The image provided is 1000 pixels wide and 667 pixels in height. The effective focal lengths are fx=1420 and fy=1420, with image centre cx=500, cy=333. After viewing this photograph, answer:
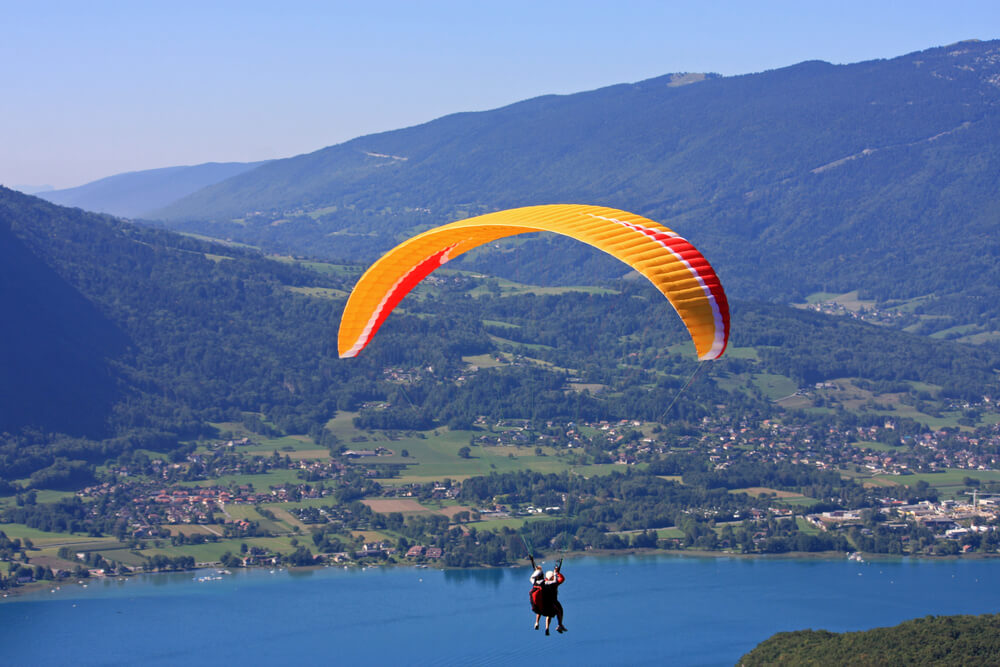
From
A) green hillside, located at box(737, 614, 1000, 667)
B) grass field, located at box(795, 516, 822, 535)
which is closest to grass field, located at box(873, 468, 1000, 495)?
grass field, located at box(795, 516, 822, 535)

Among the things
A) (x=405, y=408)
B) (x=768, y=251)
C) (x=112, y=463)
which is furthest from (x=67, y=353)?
(x=768, y=251)

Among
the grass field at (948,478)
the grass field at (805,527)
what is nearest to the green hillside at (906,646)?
the grass field at (805,527)

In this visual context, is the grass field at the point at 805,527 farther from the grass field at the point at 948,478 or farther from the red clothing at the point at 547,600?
the red clothing at the point at 547,600

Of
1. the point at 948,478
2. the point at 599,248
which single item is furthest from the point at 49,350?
the point at 599,248

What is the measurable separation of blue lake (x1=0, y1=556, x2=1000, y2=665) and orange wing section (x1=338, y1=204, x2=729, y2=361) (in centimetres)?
2376

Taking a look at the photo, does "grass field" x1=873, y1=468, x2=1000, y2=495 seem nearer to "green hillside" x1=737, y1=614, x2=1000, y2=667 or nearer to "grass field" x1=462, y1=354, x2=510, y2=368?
"grass field" x1=462, y1=354, x2=510, y2=368

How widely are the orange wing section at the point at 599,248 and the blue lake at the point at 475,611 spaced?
23762 mm

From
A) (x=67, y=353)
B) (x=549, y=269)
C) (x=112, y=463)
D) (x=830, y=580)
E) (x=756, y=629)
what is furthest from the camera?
(x=549, y=269)

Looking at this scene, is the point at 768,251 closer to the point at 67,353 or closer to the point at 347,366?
the point at 347,366

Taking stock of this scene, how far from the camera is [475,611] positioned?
54.0 meters

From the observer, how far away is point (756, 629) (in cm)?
5234

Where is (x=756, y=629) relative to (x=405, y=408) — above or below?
below

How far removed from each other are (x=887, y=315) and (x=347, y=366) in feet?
231

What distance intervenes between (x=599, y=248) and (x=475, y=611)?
30.8 m
